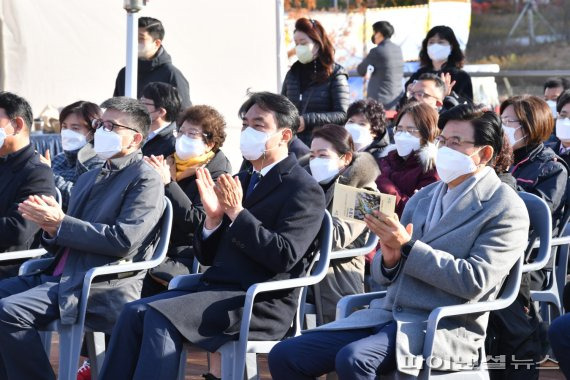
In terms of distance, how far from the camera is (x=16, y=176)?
583 centimetres

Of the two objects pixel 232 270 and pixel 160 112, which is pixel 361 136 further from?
pixel 232 270

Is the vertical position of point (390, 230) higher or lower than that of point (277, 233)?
higher

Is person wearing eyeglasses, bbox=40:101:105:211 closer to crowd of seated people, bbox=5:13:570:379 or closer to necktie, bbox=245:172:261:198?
crowd of seated people, bbox=5:13:570:379

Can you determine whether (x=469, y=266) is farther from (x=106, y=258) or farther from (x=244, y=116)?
(x=106, y=258)

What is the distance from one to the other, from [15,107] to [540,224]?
3.06m

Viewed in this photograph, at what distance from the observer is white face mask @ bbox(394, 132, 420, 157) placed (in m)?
5.96

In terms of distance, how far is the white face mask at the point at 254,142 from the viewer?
16.1ft

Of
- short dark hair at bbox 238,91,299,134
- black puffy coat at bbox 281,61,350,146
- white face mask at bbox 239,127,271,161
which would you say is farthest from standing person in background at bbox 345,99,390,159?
white face mask at bbox 239,127,271,161

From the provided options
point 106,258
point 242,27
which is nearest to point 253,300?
point 106,258

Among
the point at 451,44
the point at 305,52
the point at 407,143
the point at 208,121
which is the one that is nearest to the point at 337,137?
the point at 407,143

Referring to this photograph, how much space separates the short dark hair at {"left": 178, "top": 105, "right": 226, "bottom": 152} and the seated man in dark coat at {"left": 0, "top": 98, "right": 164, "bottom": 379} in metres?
0.60

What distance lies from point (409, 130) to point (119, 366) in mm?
2249

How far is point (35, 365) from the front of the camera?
4.98 m

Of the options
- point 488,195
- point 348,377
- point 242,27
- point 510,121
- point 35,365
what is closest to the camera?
point 348,377
